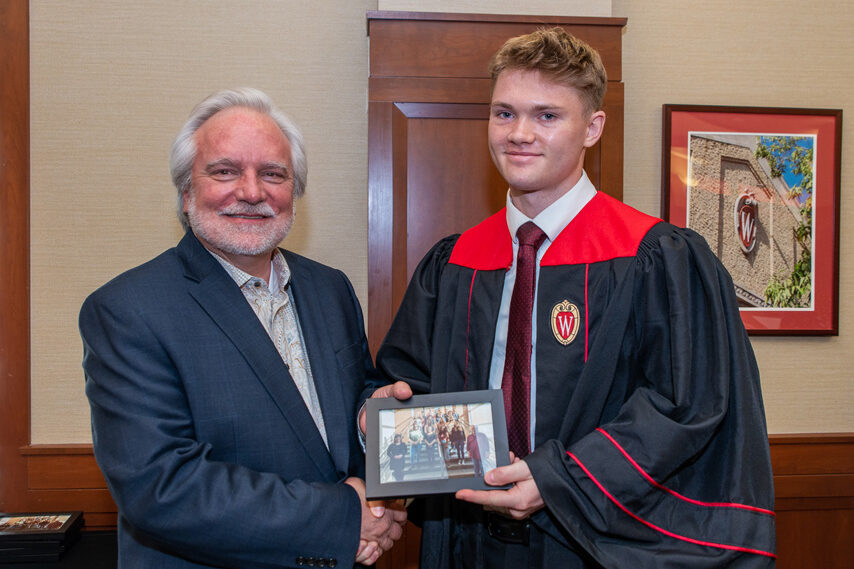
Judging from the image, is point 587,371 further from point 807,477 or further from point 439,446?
point 807,477

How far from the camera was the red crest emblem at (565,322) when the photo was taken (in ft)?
5.50

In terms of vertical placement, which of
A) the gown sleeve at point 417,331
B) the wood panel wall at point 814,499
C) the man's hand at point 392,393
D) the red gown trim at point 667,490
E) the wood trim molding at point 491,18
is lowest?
the wood panel wall at point 814,499

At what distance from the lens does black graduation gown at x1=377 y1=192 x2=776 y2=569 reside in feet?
5.00

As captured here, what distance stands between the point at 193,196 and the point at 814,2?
10.1ft

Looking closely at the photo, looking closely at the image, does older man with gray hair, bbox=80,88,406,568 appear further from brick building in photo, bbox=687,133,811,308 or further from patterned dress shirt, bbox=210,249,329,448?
brick building in photo, bbox=687,133,811,308

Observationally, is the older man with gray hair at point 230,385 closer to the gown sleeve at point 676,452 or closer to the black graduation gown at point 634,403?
the black graduation gown at point 634,403

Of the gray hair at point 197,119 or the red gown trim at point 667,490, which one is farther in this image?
the gray hair at point 197,119

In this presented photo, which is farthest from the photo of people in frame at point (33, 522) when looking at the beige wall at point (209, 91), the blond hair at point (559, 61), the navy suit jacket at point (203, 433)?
the blond hair at point (559, 61)

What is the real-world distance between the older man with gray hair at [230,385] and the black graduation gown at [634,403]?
0.37m

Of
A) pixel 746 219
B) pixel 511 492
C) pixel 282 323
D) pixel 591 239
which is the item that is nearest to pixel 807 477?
pixel 746 219

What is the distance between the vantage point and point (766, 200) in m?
3.03

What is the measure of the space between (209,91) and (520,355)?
2018 mm

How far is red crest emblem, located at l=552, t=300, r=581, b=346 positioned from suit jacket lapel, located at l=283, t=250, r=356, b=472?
651 mm

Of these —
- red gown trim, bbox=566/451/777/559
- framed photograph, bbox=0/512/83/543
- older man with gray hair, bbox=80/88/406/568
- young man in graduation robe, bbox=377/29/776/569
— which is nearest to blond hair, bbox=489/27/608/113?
young man in graduation robe, bbox=377/29/776/569
